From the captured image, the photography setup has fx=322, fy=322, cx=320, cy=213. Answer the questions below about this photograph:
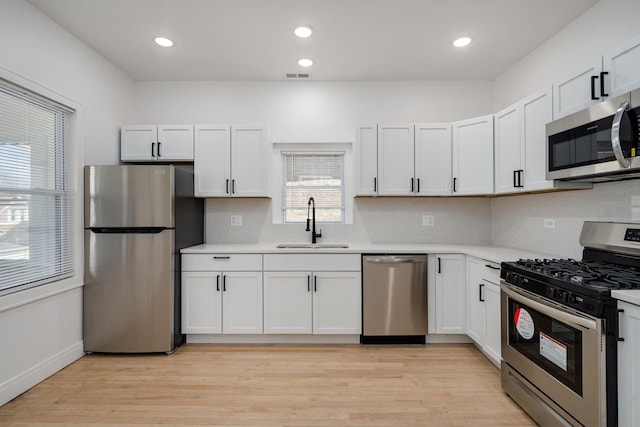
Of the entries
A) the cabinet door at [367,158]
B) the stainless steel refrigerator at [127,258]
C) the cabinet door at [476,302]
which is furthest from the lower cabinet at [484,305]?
the stainless steel refrigerator at [127,258]

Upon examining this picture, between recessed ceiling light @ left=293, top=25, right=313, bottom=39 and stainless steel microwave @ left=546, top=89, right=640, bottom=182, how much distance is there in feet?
6.56

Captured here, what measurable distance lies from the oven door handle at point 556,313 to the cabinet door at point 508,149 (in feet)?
3.39

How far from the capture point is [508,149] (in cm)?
282

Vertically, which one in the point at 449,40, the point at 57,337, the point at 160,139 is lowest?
the point at 57,337

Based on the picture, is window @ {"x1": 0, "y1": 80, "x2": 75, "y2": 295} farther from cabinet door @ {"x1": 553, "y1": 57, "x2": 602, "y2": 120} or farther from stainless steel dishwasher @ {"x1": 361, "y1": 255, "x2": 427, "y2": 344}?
cabinet door @ {"x1": 553, "y1": 57, "x2": 602, "y2": 120}

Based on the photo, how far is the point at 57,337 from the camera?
105 inches

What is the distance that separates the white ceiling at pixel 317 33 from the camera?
2.44 meters

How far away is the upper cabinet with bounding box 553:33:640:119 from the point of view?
1.77 m

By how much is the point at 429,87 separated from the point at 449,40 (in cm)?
87

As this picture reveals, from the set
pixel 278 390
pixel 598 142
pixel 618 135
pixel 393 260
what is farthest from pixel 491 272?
pixel 278 390

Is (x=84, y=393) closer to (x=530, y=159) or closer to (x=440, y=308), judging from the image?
(x=440, y=308)

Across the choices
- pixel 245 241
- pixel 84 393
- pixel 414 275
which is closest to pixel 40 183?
pixel 84 393

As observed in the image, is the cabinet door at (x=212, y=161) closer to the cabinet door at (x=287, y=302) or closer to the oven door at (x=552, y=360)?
the cabinet door at (x=287, y=302)

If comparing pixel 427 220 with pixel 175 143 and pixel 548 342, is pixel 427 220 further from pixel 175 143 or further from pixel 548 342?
pixel 175 143
